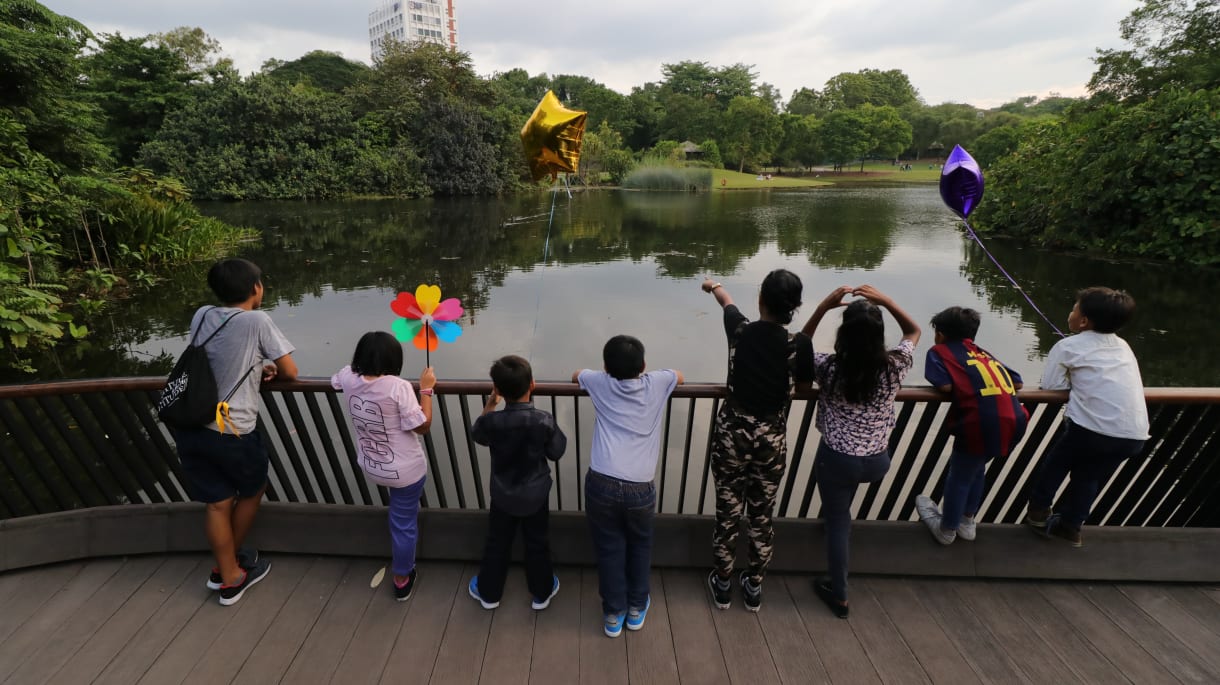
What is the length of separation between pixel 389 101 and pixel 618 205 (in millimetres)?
14120

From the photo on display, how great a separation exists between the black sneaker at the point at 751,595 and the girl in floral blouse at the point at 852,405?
10.4 inches

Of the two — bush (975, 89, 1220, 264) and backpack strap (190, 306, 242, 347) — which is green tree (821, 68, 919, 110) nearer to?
bush (975, 89, 1220, 264)

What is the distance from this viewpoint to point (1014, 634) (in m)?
1.99

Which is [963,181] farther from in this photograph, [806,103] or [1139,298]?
[806,103]

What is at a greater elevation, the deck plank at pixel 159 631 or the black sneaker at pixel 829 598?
the black sneaker at pixel 829 598

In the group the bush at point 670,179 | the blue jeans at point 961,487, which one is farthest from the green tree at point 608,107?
the blue jeans at point 961,487

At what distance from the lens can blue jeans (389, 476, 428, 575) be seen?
209cm

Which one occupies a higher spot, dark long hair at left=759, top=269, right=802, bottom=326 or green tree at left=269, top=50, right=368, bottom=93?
green tree at left=269, top=50, right=368, bottom=93

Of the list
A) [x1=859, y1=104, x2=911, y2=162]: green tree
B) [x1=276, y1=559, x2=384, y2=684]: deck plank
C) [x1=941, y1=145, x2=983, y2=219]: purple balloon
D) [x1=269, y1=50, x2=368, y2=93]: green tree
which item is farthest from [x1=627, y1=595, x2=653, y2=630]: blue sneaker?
[x1=859, y1=104, x2=911, y2=162]: green tree

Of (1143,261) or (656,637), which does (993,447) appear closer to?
(656,637)

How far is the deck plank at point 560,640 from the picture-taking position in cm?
182

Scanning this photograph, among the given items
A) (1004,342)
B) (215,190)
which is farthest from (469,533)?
(215,190)

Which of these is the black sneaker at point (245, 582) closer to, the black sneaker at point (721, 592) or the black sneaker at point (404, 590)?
the black sneaker at point (404, 590)

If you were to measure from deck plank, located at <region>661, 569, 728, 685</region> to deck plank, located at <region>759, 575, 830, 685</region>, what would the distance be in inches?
7.2
